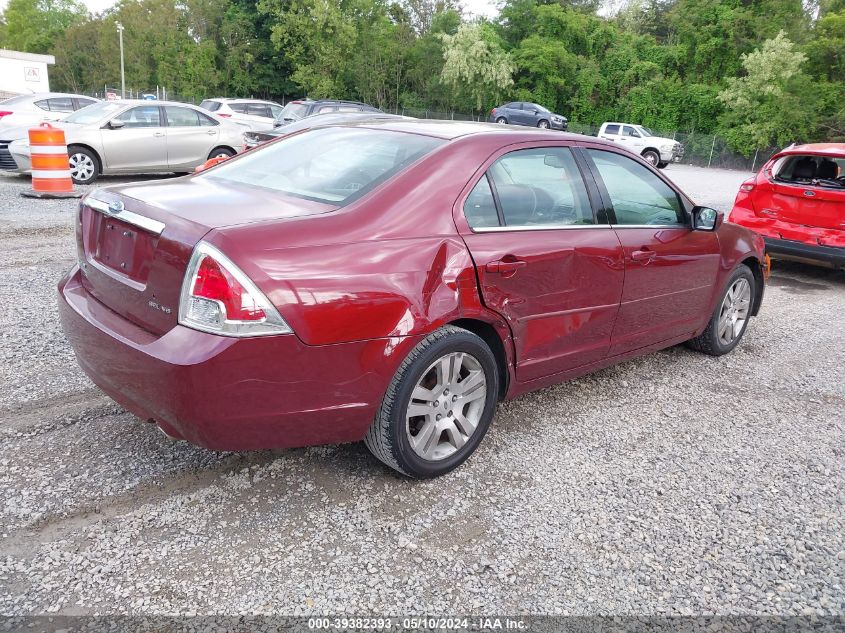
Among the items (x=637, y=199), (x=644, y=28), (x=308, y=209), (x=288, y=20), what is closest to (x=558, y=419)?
(x=637, y=199)

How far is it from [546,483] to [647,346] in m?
1.51

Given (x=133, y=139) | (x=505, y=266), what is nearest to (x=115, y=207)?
(x=505, y=266)

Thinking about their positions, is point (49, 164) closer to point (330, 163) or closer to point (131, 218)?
point (330, 163)

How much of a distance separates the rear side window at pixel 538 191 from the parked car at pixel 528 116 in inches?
1382

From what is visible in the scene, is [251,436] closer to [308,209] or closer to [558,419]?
[308,209]

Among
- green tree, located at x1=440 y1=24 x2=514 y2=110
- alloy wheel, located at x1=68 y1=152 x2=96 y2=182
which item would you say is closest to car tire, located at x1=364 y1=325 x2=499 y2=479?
alloy wheel, located at x1=68 y1=152 x2=96 y2=182

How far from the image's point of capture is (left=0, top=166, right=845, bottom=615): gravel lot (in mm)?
2508

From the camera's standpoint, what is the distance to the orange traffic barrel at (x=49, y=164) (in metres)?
10.3

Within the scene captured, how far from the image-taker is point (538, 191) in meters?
3.64

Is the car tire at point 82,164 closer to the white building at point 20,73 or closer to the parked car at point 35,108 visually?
the parked car at point 35,108

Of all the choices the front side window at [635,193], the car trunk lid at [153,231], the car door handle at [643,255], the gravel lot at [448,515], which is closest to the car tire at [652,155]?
the front side window at [635,193]

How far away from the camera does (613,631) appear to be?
2.41 metres

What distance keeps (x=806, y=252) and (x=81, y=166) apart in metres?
11.2

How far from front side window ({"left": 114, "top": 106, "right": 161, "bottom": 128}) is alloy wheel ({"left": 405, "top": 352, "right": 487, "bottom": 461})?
11.3 meters
